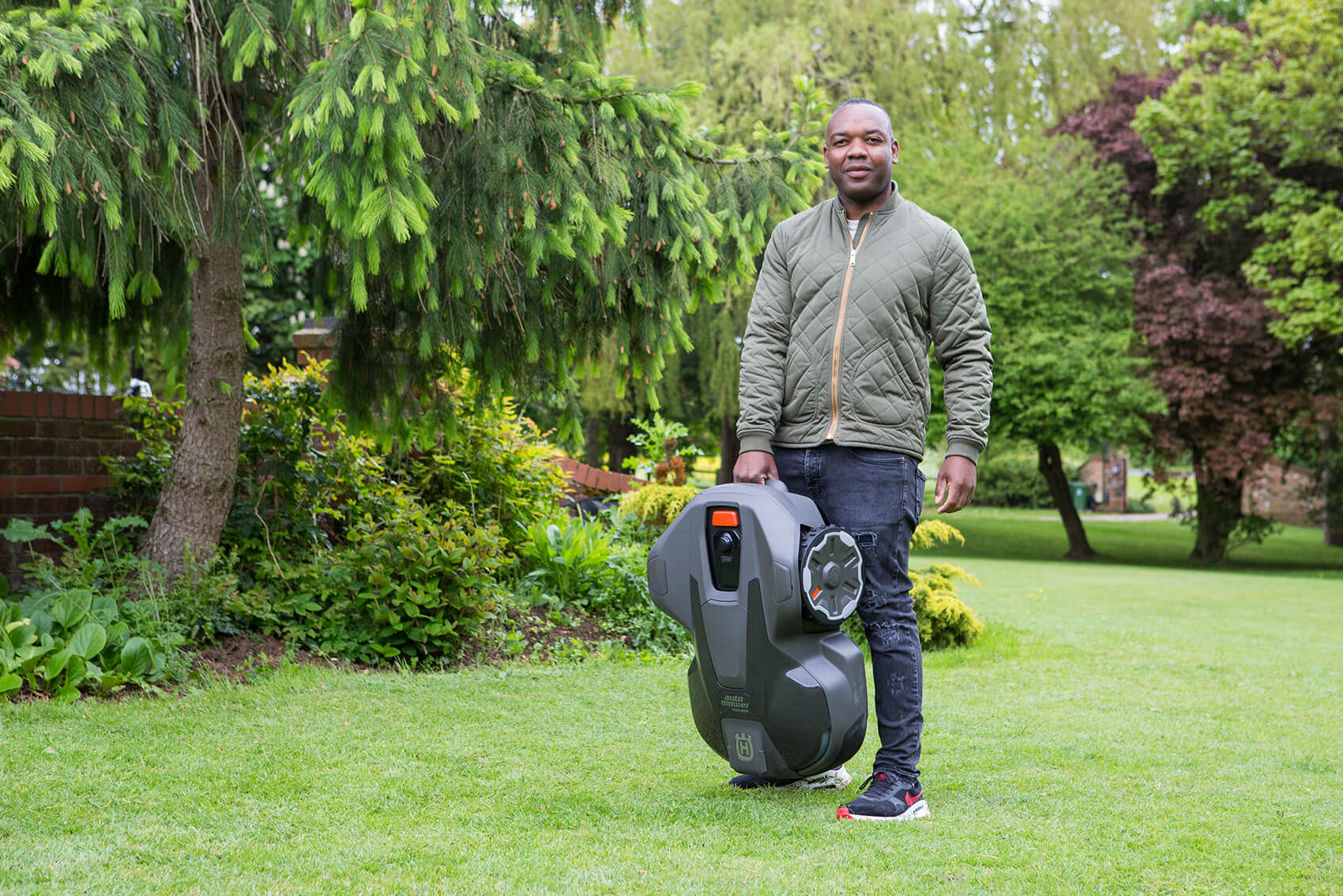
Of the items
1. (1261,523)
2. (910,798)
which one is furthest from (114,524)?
(1261,523)

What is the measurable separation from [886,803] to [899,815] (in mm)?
46

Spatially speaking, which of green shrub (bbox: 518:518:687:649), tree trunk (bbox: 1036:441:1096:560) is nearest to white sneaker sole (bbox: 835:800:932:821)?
green shrub (bbox: 518:518:687:649)

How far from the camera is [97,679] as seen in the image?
3.99m

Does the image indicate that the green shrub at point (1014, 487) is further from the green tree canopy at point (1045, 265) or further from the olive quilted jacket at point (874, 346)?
the olive quilted jacket at point (874, 346)

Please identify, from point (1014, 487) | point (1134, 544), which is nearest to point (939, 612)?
point (1134, 544)

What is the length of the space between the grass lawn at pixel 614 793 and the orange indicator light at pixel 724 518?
75cm

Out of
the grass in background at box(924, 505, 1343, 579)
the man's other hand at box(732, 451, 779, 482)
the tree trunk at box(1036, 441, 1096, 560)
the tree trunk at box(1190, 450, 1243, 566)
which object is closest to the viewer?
the man's other hand at box(732, 451, 779, 482)

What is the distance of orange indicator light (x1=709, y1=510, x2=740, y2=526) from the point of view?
2.75 meters

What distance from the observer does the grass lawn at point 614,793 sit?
2371 millimetres

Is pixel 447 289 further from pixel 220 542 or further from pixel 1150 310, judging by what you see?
pixel 1150 310

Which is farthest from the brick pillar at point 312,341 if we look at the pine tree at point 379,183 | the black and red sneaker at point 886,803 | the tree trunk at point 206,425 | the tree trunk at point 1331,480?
the tree trunk at point 1331,480

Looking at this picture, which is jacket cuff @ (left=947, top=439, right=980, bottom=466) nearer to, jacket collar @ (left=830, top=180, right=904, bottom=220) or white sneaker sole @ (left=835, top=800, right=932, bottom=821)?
jacket collar @ (left=830, top=180, right=904, bottom=220)

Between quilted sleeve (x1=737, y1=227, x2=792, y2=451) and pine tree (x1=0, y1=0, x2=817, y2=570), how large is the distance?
50.5 inches

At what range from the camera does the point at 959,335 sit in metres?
2.96
